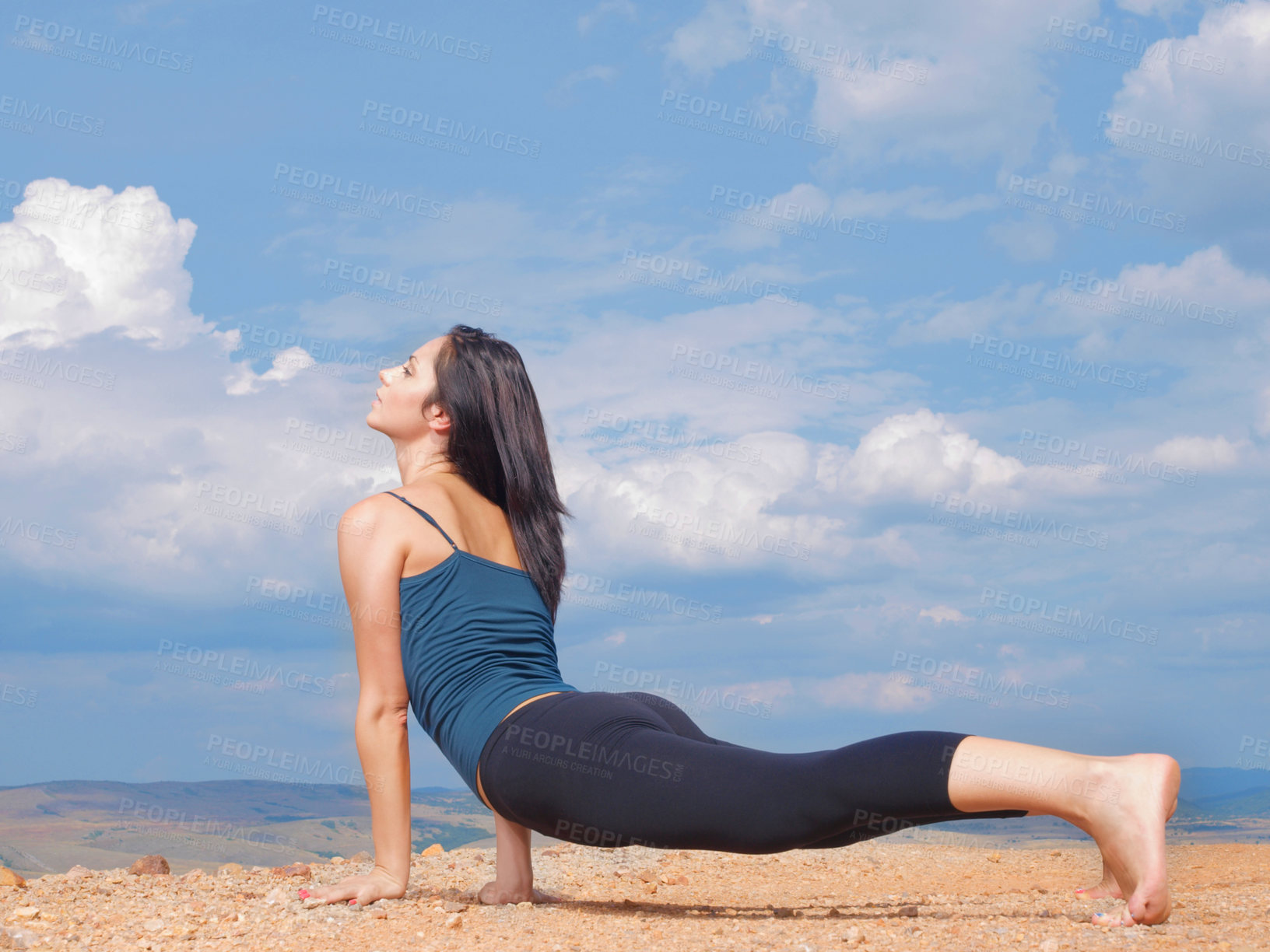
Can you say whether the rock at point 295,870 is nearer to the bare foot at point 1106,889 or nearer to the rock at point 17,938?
the rock at point 17,938

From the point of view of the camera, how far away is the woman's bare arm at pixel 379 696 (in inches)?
129

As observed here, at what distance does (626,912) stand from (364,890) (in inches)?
34.7

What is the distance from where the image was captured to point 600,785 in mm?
2939

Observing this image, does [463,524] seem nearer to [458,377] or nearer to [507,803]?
[458,377]

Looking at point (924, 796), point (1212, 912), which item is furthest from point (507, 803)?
point (1212, 912)

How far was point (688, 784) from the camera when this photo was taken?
9.48ft

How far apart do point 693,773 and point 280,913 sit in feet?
4.85

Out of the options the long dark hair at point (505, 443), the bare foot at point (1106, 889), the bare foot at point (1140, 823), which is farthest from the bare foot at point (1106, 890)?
the long dark hair at point (505, 443)

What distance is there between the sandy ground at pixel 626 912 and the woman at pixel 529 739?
0.19 meters

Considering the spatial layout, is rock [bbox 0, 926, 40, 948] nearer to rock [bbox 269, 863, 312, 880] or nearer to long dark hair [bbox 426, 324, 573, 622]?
rock [bbox 269, 863, 312, 880]

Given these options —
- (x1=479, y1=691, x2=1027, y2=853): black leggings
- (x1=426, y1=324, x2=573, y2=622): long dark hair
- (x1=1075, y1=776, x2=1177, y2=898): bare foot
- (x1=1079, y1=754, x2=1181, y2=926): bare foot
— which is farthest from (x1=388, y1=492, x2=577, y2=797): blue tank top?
(x1=1075, y1=776, x2=1177, y2=898): bare foot

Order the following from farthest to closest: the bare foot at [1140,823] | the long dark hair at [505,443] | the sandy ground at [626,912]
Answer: the long dark hair at [505,443], the sandy ground at [626,912], the bare foot at [1140,823]

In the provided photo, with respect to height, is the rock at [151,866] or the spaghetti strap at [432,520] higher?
the spaghetti strap at [432,520]

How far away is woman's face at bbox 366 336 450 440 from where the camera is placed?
3732mm
